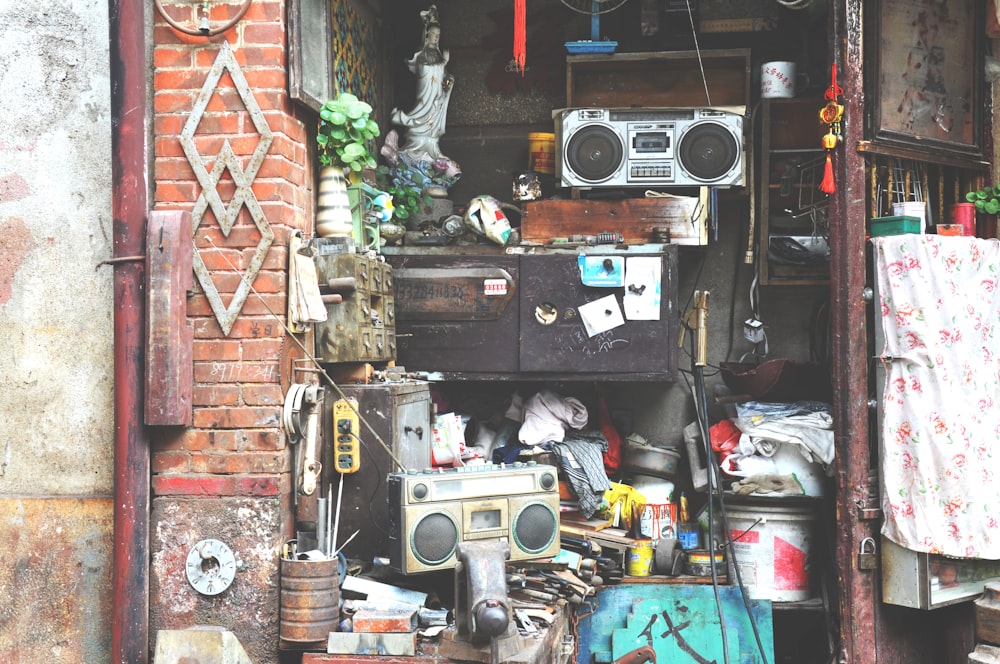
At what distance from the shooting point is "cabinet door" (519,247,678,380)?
5.15 m

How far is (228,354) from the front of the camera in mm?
4137

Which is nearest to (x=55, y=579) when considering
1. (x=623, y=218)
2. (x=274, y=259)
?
(x=274, y=259)

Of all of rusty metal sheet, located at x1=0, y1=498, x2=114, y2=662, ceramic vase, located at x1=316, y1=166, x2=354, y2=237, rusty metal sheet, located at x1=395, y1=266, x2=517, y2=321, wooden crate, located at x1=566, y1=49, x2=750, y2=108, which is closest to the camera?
rusty metal sheet, located at x1=0, y1=498, x2=114, y2=662

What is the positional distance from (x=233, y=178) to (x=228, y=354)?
729 mm

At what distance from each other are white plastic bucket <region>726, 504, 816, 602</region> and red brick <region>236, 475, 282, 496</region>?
2.39 metres

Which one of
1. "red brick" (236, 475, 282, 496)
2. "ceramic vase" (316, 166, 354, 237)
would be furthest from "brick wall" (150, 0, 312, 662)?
"ceramic vase" (316, 166, 354, 237)

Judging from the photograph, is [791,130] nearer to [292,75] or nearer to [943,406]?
[943,406]

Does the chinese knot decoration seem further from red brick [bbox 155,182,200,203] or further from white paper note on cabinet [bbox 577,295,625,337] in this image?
red brick [bbox 155,182,200,203]

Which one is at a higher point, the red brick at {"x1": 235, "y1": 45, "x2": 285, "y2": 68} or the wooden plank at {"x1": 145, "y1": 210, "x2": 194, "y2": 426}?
the red brick at {"x1": 235, "y1": 45, "x2": 285, "y2": 68}

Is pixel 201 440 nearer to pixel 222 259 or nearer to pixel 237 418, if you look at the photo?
pixel 237 418

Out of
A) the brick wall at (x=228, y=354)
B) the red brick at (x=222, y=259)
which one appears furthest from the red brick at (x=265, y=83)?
the red brick at (x=222, y=259)

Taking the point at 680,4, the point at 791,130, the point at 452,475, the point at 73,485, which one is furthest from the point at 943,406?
the point at 73,485

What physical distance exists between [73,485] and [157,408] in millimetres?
608

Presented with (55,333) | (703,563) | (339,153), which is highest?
(339,153)
